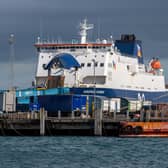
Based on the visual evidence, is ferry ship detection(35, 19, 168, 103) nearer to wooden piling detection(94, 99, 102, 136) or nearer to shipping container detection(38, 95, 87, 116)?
shipping container detection(38, 95, 87, 116)

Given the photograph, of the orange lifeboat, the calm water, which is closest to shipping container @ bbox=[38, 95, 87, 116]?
the calm water

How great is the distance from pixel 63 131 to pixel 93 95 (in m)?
12.1

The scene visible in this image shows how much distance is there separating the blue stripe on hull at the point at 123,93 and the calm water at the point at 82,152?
16.8 m

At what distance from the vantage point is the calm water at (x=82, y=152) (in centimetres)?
5397

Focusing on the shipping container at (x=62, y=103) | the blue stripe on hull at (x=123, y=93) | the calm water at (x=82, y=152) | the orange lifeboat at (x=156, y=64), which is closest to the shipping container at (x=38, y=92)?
the shipping container at (x=62, y=103)

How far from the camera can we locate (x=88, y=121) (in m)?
78.4

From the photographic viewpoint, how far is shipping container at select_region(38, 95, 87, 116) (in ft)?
290

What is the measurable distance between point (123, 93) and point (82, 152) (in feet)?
117

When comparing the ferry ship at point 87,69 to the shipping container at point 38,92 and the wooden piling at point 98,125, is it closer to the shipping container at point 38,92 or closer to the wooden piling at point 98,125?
the shipping container at point 38,92

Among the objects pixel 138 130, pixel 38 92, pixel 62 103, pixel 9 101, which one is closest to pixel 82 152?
pixel 138 130

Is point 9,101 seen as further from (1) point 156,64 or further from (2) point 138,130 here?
(1) point 156,64

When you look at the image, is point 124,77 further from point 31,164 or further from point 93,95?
point 31,164

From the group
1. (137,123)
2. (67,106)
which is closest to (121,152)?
(137,123)

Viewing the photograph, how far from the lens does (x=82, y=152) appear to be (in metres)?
61.5
